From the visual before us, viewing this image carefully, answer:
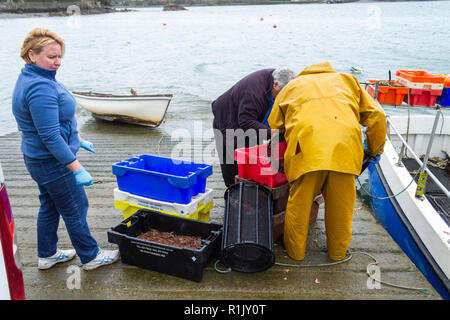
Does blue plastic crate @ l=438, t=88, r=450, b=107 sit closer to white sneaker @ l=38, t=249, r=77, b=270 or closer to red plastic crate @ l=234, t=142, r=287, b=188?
red plastic crate @ l=234, t=142, r=287, b=188

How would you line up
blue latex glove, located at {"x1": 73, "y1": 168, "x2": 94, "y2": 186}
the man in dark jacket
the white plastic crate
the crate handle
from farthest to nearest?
1. the man in dark jacket
2. the white plastic crate
3. the crate handle
4. blue latex glove, located at {"x1": 73, "y1": 168, "x2": 94, "y2": 186}

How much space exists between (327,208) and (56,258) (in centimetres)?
241

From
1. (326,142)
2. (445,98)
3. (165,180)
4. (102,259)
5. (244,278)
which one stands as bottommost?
(244,278)

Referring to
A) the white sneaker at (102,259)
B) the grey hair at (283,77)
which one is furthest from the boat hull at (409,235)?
the white sneaker at (102,259)

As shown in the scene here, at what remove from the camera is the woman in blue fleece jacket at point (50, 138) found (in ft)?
7.68

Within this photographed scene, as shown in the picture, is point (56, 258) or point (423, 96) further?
point (423, 96)

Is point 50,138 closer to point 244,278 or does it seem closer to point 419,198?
point 244,278

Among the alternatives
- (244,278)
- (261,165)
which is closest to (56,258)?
(244,278)

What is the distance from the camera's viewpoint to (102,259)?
3.08 m

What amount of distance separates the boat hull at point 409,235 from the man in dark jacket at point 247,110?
2031 mm

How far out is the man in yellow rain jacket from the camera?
2826 mm

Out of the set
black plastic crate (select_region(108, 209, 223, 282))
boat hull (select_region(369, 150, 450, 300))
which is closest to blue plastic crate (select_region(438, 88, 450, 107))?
boat hull (select_region(369, 150, 450, 300))

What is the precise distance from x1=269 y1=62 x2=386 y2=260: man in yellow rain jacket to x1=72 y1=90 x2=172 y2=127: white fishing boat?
628cm

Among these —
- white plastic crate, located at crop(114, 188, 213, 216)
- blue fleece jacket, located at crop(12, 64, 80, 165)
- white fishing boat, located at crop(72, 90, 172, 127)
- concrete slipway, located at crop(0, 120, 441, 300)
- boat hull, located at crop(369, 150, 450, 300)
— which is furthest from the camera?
white fishing boat, located at crop(72, 90, 172, 127)
